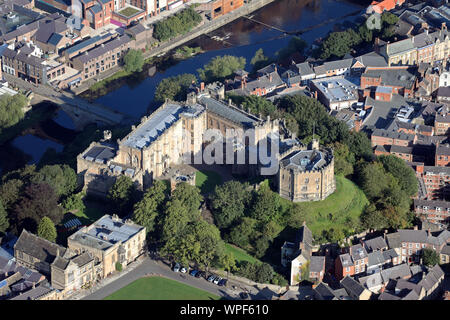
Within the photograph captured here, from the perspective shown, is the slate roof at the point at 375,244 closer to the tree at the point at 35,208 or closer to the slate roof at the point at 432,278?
the slate roof at the point at 432,278

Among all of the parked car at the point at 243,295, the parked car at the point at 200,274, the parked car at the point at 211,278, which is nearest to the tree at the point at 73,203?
the parked car at the point at 200,274

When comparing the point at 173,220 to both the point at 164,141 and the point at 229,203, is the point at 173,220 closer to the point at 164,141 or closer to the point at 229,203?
the point at 229,203

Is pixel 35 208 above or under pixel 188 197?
under

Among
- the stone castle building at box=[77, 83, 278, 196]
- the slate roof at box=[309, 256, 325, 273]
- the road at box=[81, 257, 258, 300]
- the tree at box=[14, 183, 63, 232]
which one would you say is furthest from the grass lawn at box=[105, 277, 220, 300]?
the stone castle building at box=[77, 83, 278, 196]

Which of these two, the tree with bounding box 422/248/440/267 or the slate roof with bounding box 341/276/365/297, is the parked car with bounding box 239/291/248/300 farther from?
the tree with bounding box 422/248/440/267

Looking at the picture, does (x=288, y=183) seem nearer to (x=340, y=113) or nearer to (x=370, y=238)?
(x=370, y=238)

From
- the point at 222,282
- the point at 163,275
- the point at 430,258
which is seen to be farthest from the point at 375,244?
the point at 163,275

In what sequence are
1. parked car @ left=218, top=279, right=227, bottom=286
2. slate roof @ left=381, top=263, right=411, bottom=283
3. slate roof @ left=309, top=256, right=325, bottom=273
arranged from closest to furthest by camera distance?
parked car @ left=218, top=279, right=227, bottom=286
slate roof @ left=309, top=256, right=325, bottom=273
slate roof @ left=381, top=263, right=411, bottom=283
